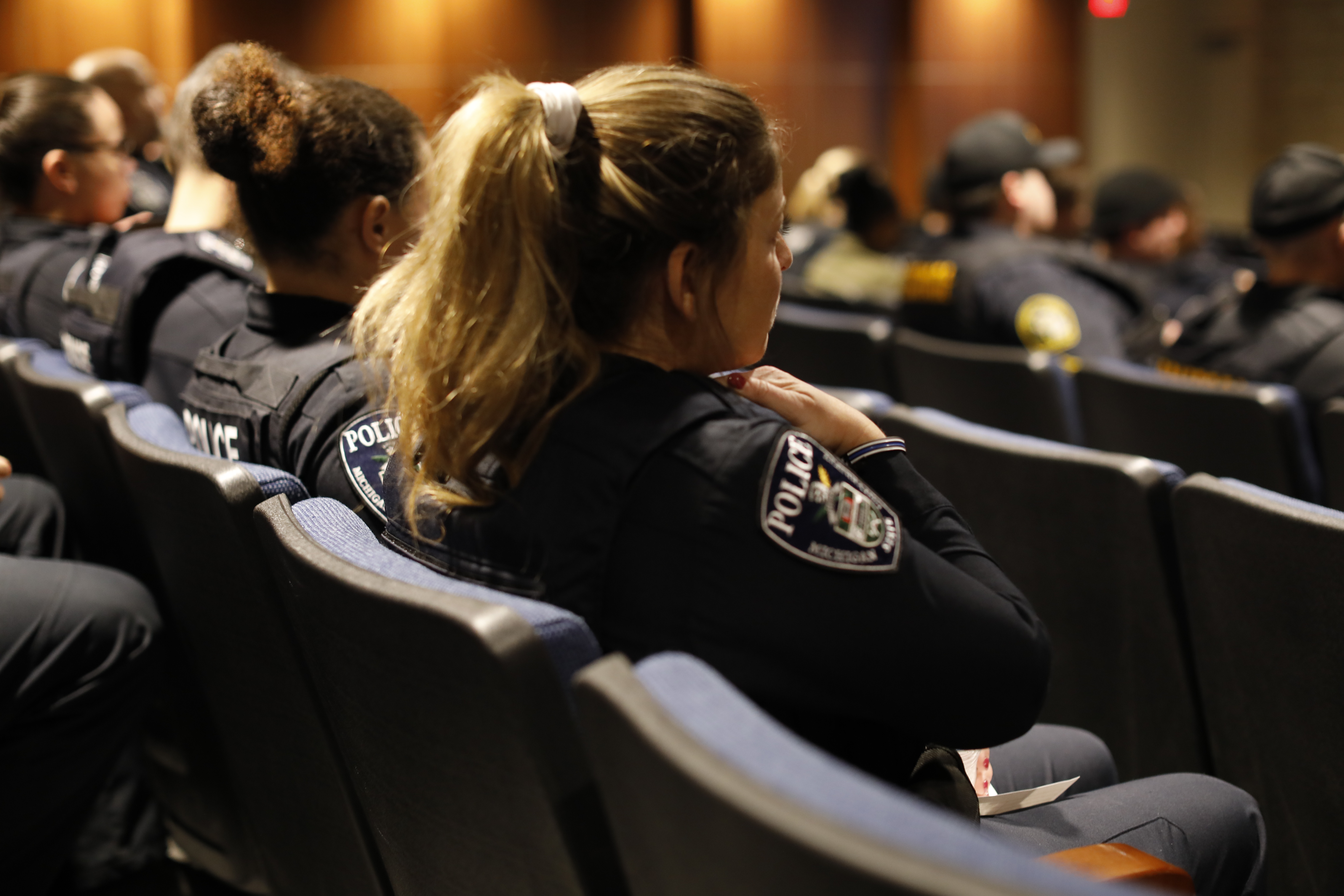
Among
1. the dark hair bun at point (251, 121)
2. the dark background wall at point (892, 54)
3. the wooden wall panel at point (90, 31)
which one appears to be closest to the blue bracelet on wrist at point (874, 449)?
the dark hair bun at point (251, 121)

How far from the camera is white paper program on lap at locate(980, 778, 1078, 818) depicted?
1160 mm

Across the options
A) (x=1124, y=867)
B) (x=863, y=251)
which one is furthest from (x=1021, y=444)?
(x=863, y=251)

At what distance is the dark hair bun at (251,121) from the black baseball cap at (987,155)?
9.44 ft

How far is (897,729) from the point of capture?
0.99 m

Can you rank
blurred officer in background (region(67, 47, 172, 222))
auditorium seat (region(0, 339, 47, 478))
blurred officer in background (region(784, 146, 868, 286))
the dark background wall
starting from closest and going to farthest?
auditorium seat (region(0, 339, 47, 478)) < blurred officer in background (region(67, 47, 172, 222)) < blurred officer in background (region(784, 146, 868, 286)) < the dark background wall

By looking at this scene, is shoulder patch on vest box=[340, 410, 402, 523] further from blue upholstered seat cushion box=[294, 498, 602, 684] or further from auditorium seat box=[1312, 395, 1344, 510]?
auditorium seat box=[1312, 395, 1344, 510]

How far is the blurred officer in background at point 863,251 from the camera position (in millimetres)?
5672

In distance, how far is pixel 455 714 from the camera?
0.86 m

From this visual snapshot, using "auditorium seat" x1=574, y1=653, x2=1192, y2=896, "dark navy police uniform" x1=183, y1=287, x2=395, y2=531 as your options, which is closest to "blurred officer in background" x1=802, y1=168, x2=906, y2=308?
"dark navy police uniform" x1=183, y1=287, x2=395, y2=531

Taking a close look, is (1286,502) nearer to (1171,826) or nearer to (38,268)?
(1171,826)

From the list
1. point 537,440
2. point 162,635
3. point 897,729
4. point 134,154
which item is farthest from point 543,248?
point 134,154

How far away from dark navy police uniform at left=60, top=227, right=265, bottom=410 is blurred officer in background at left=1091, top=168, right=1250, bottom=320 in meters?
3.42

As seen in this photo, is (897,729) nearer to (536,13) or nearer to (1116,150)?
(536,13)

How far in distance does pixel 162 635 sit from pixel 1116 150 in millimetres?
8744
